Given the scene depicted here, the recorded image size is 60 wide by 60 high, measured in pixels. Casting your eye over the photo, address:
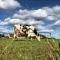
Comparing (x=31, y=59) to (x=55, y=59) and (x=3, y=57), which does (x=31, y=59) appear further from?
(x=55, y=59)

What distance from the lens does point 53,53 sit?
5.46 meters

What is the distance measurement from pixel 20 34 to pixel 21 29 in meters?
0.54

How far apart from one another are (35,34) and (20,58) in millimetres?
14156

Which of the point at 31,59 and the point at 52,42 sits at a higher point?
the point at 52,42

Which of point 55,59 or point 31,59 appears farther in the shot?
point 31,59

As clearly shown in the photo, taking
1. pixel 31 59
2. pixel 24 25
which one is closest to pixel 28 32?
pixel 24 25

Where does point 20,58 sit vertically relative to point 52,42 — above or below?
below

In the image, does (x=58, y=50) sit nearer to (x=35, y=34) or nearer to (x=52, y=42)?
(x=52, y=42)

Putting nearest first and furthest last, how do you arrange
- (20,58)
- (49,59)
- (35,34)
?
(49,59)
(20,58)
(35,34)

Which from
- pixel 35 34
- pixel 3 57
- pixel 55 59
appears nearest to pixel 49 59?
pixel 55 59

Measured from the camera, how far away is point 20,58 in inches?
257

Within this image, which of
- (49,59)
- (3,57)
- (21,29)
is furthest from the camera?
(21,29)

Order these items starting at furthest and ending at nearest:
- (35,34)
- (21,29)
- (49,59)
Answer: (21,29)
(35,34)
(49,59)

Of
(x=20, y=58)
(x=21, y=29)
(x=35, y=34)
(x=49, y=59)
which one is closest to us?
(x=49, y=59)
